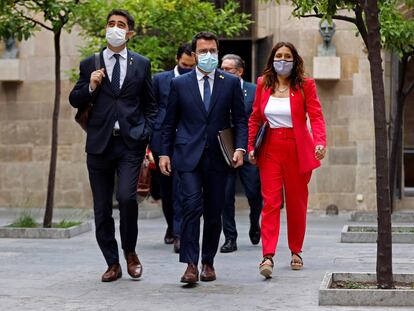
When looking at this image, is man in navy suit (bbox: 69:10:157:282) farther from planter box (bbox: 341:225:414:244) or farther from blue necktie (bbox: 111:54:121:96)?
planter box (bbox: 341:225:414:244)

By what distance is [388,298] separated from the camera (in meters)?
8.20

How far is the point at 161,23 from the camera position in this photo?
1742 centimetres

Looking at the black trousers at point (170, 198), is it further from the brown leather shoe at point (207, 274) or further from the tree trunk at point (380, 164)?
the tree trunk at point (380, 164)

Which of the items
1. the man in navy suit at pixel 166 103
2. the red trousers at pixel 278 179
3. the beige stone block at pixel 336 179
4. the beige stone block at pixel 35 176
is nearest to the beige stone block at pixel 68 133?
the beige stone block at pixel 35 176

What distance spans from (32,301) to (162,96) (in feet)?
13.8

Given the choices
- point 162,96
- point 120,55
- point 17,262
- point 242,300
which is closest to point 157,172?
point 162,96

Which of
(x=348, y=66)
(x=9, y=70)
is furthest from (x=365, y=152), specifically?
(x=9, y=70)

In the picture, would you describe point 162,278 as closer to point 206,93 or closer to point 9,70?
point 206,93

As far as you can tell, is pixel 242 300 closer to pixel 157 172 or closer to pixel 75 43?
pixel 157 172

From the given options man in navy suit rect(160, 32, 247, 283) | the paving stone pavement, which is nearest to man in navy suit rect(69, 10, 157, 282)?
man in navy suit rect(160, 32, 247, 283)

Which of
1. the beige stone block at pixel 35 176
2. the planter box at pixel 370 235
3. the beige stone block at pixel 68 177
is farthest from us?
the beige stone block at pixel 35 176

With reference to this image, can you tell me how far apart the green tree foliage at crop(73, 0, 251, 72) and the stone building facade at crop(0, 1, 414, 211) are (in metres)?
2.54

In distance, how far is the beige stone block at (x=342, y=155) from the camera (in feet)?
65.7

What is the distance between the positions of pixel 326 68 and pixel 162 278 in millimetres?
10513
